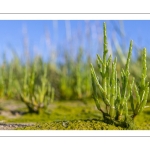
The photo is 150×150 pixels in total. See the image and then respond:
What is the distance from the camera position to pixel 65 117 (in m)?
2.60

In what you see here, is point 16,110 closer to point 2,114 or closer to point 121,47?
point 2,114

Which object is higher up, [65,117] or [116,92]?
[116,92]

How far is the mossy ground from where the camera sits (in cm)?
197

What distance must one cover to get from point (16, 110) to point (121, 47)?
1379mm

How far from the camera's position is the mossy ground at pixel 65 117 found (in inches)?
77.5

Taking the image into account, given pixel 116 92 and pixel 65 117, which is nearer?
pixel 116 92

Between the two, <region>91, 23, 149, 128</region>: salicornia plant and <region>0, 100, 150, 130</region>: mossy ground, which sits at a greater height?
<region>91, 23, 149, 128</region>: salicornia plant

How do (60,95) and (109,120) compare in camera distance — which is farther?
(60,95)

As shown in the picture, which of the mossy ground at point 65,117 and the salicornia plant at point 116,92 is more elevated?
the salicornia plant at point 116,92
